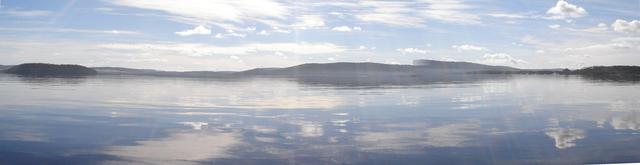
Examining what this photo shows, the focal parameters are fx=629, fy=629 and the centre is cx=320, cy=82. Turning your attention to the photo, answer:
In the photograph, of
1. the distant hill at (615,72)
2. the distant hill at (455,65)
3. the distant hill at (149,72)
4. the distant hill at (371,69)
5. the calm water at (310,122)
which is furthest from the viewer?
the distant hill at (615,72)

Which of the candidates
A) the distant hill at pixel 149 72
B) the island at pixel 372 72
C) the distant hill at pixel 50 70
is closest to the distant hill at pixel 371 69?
the island at pixel 372 72

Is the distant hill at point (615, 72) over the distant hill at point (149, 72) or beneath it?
beneath

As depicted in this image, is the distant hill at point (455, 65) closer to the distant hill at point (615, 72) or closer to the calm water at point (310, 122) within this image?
the calm water at point (310, 122)

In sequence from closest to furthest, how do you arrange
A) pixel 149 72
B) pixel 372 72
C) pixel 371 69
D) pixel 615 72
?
pixel 149 72
pixel 371 69
pixel 372 72
pixel 615 72

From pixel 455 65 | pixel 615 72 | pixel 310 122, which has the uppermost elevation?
pixel 455 65

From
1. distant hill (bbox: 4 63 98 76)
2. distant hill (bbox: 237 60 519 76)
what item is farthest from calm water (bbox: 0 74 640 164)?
distant hill (bbox: 237 60 519 76)

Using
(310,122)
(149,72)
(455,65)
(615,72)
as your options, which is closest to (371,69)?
(455,65)

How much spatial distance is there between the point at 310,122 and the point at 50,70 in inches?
111

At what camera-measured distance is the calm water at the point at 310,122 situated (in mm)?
5246

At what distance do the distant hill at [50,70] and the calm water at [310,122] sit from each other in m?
0.19

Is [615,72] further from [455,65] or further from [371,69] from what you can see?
[371,69]

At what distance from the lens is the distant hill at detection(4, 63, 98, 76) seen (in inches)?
253

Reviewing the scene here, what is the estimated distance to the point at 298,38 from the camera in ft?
22.6

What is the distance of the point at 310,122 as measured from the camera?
6.74m
